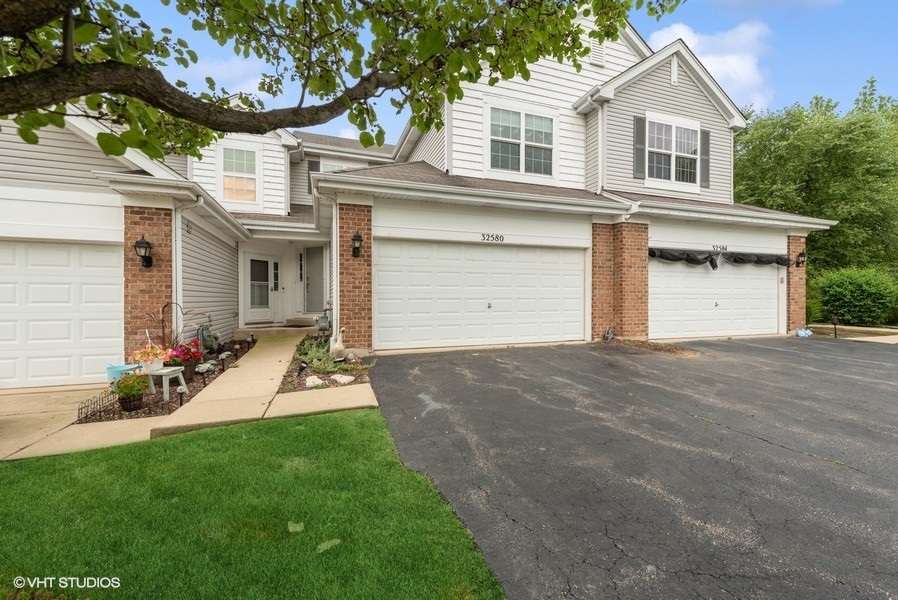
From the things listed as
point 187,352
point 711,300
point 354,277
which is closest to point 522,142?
point 354,277

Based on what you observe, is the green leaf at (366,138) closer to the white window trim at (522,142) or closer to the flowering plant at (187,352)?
the flowering plant at (187,352)

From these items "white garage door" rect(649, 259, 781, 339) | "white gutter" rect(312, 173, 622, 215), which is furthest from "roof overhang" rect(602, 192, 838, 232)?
"white garage door" rect(649, 259, 781, 339)

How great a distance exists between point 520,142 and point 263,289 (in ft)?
31.0

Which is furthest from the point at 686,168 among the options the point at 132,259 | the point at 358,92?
the point at 132,259

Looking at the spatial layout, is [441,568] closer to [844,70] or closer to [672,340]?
[672,340]

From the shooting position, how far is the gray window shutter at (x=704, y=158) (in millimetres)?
11492

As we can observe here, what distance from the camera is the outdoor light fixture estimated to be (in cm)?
631

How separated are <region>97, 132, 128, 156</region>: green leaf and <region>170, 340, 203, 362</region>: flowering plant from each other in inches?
204

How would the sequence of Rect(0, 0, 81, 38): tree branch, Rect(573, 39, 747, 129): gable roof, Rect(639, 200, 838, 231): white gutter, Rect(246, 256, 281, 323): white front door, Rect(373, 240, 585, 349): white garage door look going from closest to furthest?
Rect(0, 0, 81, 38): tree branch
Rect(373, 240, 585, 349): white garage door
Rect(639, 200, 838, 231): white gutter
Rect(573, 39, 747, 129): gable roof
Rect(246, 256, 281, 323): white front door

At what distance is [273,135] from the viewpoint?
12.5 metres

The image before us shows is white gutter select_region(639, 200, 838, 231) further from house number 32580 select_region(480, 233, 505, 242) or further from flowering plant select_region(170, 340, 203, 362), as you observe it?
flowering plant select_region(170, 340, 203, 362)

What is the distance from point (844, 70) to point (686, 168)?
2239 cm

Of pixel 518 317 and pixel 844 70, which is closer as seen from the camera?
pixel 518 317

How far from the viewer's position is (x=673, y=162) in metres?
11.2
